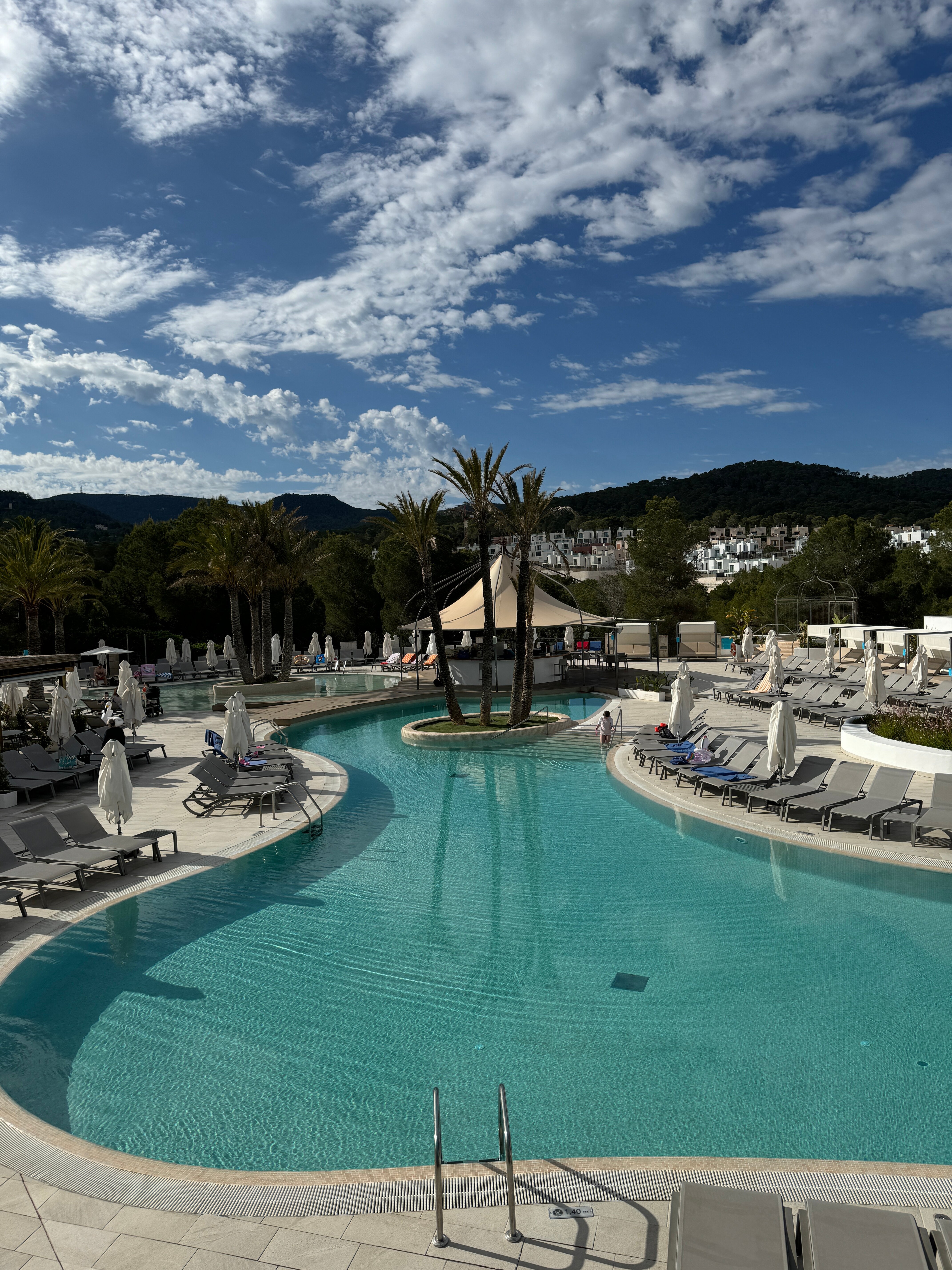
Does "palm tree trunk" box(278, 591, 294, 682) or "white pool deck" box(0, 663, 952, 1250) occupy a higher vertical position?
"palm tree trunk" box(278, 591, 294, 682)

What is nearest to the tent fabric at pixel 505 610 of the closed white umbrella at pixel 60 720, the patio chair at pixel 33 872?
the closed white umbrella at pixel 60 720

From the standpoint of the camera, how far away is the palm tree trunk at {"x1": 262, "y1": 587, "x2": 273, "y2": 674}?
2923 cm

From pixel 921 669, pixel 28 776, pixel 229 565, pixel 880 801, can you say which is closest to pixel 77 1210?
pixel 880 801

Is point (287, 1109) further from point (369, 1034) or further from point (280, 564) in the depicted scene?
point (280, 564)

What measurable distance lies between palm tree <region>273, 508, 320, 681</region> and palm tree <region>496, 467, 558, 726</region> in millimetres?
12436

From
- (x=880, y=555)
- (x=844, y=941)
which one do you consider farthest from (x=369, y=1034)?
(x=880, y=555)

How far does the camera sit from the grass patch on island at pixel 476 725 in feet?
64.0

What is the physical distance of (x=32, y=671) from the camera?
15.3 meters

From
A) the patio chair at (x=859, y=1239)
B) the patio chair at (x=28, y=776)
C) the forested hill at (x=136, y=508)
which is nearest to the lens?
the patio chair at (x=859, y=1239)

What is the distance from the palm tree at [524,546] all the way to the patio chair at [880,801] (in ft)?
31.2

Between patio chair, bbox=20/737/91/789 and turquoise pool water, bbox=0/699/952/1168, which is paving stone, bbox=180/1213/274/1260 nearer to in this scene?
A: turquoise pool water, bbox=0/699/952/1168

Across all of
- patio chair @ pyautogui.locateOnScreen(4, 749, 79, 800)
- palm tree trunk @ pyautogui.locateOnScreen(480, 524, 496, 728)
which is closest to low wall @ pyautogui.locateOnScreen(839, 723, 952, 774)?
palm tree trunk @ pyautogui.locateOnScreen(480, 524, 496, 728)

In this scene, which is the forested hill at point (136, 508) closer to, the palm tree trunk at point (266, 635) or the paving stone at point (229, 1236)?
the palm tree trunk at point (266, 635)

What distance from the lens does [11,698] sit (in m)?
19.8
